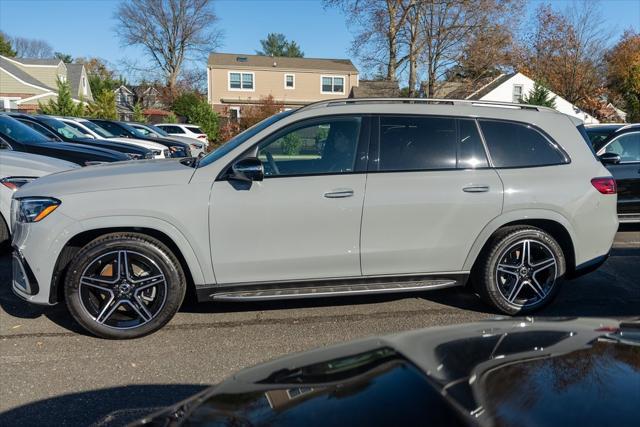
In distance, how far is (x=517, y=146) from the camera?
4633mm

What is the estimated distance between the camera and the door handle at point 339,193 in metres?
4.18

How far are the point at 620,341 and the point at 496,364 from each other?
0.61 m

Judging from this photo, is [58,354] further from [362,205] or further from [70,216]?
[362,205]

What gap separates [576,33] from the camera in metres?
37.4

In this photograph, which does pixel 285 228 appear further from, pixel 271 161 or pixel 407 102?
pixel 407 102

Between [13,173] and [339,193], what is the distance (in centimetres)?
439

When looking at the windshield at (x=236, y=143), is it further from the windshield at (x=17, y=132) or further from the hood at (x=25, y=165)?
the windshield at (x=17, y=132)

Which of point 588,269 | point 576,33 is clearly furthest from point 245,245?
point 576,33

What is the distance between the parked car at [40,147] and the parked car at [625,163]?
7.83 m

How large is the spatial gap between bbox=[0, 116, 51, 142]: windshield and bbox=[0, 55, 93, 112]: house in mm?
30000

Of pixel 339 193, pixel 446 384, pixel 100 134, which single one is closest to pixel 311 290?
pixel 339 193

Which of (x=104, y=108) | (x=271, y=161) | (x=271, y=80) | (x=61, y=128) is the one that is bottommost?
(x=271, y=161)

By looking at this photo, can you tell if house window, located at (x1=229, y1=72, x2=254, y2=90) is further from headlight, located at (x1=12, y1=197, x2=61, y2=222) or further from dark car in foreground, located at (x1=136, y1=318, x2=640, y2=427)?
dark car in foreground, located at (x1=136, y1=318, x2=640, y2=427)

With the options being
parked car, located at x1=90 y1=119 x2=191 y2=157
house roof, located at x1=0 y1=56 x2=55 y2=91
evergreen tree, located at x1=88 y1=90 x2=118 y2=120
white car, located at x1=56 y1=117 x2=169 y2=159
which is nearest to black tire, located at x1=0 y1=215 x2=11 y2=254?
white car, located at x1=56 y1=117 x2=169 y2=159
